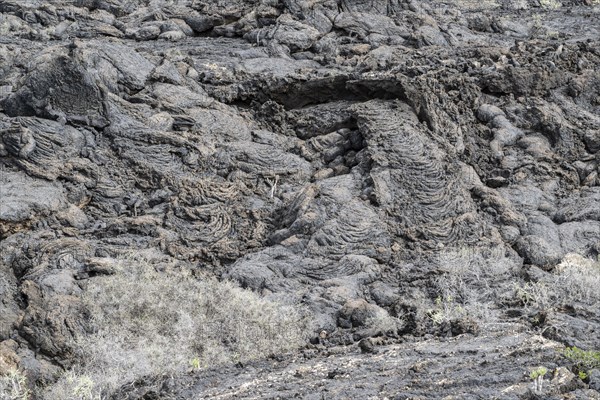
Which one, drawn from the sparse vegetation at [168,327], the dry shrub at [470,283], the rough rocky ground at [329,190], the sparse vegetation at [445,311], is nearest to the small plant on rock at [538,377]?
the rough rocky ground at [329,190]

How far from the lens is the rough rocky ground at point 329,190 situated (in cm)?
986

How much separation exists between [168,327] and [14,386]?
6.33ft

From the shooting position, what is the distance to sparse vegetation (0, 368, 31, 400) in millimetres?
9258

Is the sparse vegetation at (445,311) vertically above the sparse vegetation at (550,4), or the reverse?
the sparse vegetation at (550,4)

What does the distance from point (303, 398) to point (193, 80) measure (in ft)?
25.0

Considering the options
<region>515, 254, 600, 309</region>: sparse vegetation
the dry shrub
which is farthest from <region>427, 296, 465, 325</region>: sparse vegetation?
<region>515, 254, 600, 309</region>: sparse vegetation

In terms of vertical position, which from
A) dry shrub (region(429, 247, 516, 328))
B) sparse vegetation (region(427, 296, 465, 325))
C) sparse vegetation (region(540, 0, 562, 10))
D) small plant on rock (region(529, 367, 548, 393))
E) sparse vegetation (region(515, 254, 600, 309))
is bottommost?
sparse vegetation (region(427, 296, 465, 325))

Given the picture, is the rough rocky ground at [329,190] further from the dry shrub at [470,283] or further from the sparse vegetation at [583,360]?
the sparse vegetation at [583,360]

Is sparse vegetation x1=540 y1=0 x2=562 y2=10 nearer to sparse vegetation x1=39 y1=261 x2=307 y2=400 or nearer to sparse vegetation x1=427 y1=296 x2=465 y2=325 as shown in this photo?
sparse vegetation x1=427 y1=296 x2=465 y2=325

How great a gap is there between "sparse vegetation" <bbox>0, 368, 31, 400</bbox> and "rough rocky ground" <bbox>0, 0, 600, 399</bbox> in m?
0.25

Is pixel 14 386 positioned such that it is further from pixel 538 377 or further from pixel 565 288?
pixel 565 288

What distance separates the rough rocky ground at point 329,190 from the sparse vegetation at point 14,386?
0.25 metres

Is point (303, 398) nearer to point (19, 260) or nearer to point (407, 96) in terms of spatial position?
point (19, 260)

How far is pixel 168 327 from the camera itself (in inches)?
419
